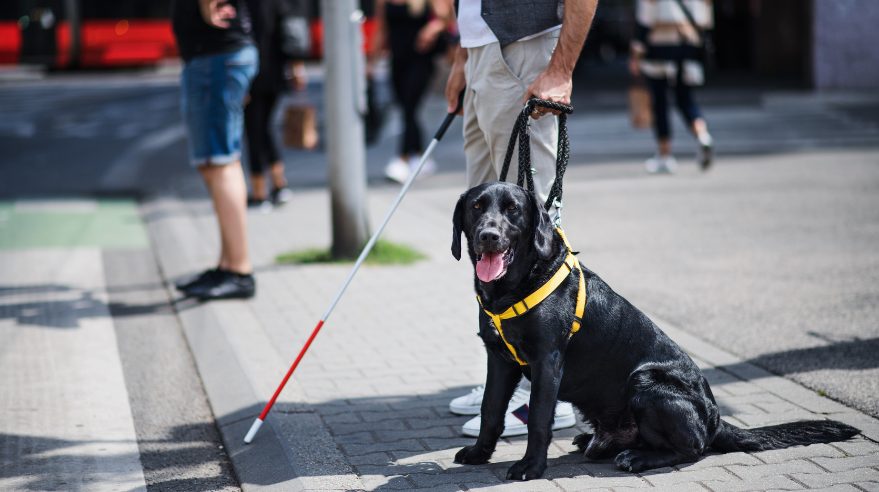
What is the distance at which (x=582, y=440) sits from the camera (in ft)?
10.8

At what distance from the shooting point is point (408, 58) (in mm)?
9266

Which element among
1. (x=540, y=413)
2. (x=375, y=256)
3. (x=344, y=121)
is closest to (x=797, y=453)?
(x=540, y=413)

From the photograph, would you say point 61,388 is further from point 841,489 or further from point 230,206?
point 841,489

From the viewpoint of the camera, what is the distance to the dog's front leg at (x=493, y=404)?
3.09 metres

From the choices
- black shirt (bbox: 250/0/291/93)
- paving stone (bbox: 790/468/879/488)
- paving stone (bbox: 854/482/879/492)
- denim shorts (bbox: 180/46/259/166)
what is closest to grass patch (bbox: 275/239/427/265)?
denim shorts (bbox: 180/46/259/166)

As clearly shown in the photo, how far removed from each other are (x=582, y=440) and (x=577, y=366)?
388mm

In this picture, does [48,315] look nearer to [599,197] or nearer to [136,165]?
[599,197]

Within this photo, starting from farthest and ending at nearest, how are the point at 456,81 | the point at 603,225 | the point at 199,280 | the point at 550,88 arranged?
the point at 603,225 → the point at 199,280 → the point at 456,81 → the point at 550,88

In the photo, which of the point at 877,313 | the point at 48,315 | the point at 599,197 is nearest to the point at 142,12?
the point at 599,197

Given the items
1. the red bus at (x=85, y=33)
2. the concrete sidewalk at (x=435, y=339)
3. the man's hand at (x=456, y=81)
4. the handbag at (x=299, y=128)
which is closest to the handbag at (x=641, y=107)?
the concrete sidewalk at (x=435, y=339)

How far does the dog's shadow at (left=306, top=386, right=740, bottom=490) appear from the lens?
3045 mm

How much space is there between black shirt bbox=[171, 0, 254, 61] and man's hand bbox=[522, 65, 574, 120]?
2590 millimetres

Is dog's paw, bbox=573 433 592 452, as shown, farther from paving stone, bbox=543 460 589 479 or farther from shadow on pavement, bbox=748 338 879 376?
shadow on pavement, bbox=748 338 879 376

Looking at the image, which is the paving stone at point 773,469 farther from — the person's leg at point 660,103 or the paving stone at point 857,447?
the person's leg at point 660,103
